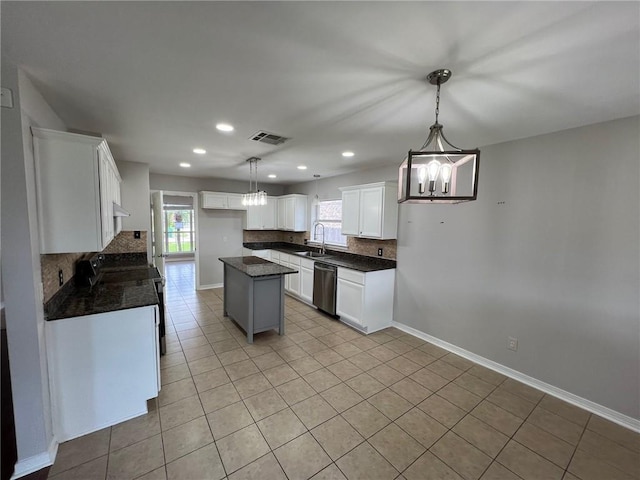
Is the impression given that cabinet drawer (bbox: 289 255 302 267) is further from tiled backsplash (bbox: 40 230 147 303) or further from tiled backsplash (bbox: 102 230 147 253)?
tiled backsplash (bbox: 40 230 147 303)

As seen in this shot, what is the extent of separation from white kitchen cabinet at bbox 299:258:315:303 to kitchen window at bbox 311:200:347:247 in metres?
0.75

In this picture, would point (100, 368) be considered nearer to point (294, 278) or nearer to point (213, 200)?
point (294, 278)

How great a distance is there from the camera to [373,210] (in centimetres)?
395

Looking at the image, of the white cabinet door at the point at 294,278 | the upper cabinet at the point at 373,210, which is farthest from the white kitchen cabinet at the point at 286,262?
the upper cabinet at the point at 373,210

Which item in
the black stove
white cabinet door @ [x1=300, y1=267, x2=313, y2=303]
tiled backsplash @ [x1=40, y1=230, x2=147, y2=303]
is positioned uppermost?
tiled backsplash @ [x1=40, y1=230, x2=147, y2=303]

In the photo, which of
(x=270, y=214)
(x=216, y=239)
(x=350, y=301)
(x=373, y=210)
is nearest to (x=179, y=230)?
(x=216, y=239)

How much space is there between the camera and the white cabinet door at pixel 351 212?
422 centimetres

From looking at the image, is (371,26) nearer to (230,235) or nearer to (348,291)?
(348,291)

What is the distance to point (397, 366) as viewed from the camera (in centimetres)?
294

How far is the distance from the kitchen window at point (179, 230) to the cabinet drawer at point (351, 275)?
7.63 m

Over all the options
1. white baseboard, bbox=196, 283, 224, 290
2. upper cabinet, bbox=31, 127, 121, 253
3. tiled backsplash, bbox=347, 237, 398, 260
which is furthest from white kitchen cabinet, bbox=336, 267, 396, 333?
white baseboard, bbox=196, 283, 224, 290

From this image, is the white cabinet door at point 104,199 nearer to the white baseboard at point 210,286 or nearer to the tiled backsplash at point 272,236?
the white baseboard at point 210,286

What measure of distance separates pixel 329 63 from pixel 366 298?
2.94 m

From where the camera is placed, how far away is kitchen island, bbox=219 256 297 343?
133 inches
